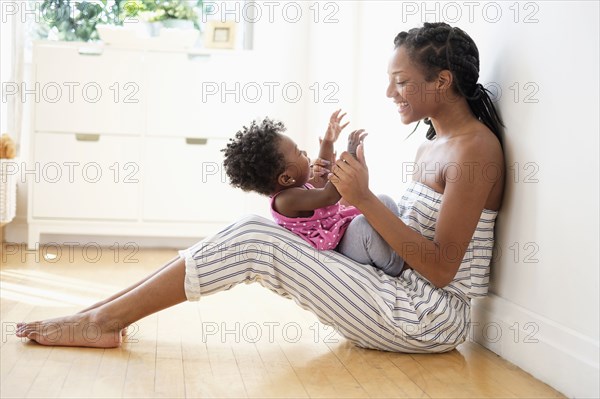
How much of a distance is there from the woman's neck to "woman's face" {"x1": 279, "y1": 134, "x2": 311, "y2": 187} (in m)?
0.39

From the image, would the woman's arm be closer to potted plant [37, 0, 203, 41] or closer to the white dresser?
the white dresser

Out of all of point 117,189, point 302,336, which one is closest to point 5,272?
point 117,189

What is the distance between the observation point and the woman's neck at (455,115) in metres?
2.14

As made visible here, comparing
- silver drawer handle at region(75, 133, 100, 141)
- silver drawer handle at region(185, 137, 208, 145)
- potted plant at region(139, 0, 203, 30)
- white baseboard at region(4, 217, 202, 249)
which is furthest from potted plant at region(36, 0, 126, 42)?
white baseboard at region(4, 217, 202, 249)

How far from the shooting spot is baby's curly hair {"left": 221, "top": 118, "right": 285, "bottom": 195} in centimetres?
209

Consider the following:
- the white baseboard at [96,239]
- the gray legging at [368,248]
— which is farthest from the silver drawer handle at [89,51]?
the gray legging at [368,248]

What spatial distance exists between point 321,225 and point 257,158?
248 millimetres

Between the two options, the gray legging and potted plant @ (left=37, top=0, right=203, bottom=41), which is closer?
the gray legging

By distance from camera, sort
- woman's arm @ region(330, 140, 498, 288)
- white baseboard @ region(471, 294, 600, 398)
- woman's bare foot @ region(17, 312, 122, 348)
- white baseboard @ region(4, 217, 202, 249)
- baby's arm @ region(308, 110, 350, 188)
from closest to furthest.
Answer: white baseboard @ region(471, 294, 600, 398)
woman's arm @ region(330, 140, 498, 288)
woman's bare foot @ region(17, 312, 122, 348)
baby's arm @ region(308, 110, 350, 188)
white baseboard @ region(4, 217, 202, 249)

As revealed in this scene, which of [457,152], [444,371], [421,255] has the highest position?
[457,152]

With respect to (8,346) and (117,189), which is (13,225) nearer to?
(117,189)

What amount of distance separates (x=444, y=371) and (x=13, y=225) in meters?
3.04

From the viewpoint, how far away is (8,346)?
207 centimetres

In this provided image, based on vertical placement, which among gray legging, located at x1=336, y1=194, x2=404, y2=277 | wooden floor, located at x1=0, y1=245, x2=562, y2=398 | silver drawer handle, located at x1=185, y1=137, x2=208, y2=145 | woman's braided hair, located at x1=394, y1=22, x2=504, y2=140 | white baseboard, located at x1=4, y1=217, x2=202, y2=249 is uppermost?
woman's braided hair, located at x1=394, y1=22, x2=504, y2=140
